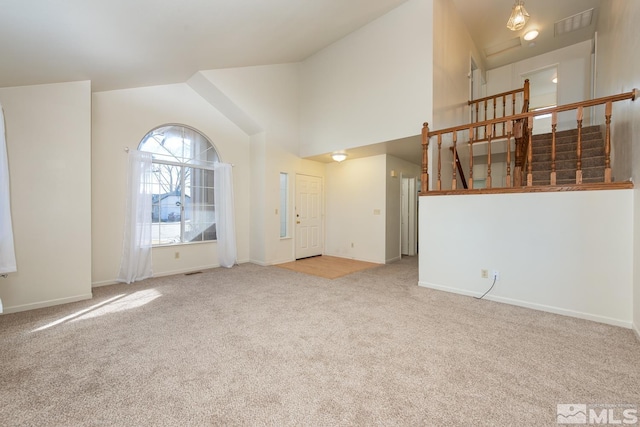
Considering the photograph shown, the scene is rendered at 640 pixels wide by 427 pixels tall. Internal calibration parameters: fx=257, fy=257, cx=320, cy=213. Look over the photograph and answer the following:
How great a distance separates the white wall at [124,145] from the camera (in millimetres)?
3910

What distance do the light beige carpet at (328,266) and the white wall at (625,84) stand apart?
348 centimetres

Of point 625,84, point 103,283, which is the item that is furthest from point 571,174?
point 103,283

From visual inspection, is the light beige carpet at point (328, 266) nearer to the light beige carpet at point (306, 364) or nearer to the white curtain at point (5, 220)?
the light beige carpet at point (306, 364)

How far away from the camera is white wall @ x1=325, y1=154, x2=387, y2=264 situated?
570 centimetres

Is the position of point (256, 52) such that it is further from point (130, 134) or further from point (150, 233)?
point (150, 233)

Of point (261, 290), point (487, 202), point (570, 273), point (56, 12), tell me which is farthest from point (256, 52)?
point (570, 273)

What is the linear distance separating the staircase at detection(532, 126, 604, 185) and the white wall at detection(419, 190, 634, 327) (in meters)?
1.57

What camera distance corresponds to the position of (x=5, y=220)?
2736mm

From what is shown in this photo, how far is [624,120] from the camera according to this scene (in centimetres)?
294

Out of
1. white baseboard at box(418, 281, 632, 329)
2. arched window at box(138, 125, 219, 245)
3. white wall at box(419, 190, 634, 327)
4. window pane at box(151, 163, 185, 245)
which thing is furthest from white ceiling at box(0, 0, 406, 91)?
white baseboard at box(418, 281, 632, 329)

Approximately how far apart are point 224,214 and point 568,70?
28.6ft

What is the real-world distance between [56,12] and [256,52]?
9.50 feet

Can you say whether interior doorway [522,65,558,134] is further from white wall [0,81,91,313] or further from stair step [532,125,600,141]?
white wall [0,81,91,313]

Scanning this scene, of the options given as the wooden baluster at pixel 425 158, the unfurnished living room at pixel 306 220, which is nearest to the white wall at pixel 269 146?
the unfurnished living room at pixel 306 220
